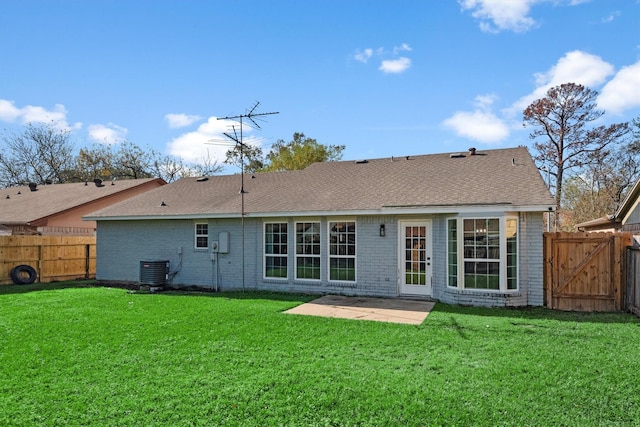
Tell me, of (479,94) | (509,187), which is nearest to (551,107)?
(479,94)

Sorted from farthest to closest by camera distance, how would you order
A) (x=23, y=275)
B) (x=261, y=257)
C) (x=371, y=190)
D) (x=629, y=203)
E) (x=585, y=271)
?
(x=23, y=275), (x=629, y=203), (x=261, y=257), (x=371, y=190), (x=585, y=271)

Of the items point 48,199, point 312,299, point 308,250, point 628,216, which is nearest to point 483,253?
point 312,299

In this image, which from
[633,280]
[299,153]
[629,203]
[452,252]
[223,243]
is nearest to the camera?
[633,280]

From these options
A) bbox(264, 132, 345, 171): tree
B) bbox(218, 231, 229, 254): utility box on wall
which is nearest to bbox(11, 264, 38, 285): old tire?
bbox(218, 231, 229, 254): utility box on wall

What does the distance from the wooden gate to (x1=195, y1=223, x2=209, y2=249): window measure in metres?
9.97

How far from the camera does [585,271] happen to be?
9.41 meters

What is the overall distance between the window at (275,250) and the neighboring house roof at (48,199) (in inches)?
511

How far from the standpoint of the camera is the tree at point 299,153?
38972mm

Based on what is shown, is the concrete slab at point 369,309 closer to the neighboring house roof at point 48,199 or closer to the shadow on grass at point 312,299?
the shadow on grass at point 312,299

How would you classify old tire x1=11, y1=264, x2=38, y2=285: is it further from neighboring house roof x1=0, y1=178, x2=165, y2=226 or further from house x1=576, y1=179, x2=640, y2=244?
house x1=576, y1=179, x2=640, y2=244

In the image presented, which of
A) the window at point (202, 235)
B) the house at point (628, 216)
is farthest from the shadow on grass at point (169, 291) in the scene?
the house at point (628, 216)

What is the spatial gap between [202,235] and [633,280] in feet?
38.7

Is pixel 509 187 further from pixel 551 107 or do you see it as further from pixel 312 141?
pixel 312 141

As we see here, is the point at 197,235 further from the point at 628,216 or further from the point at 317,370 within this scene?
the point at 628,216
